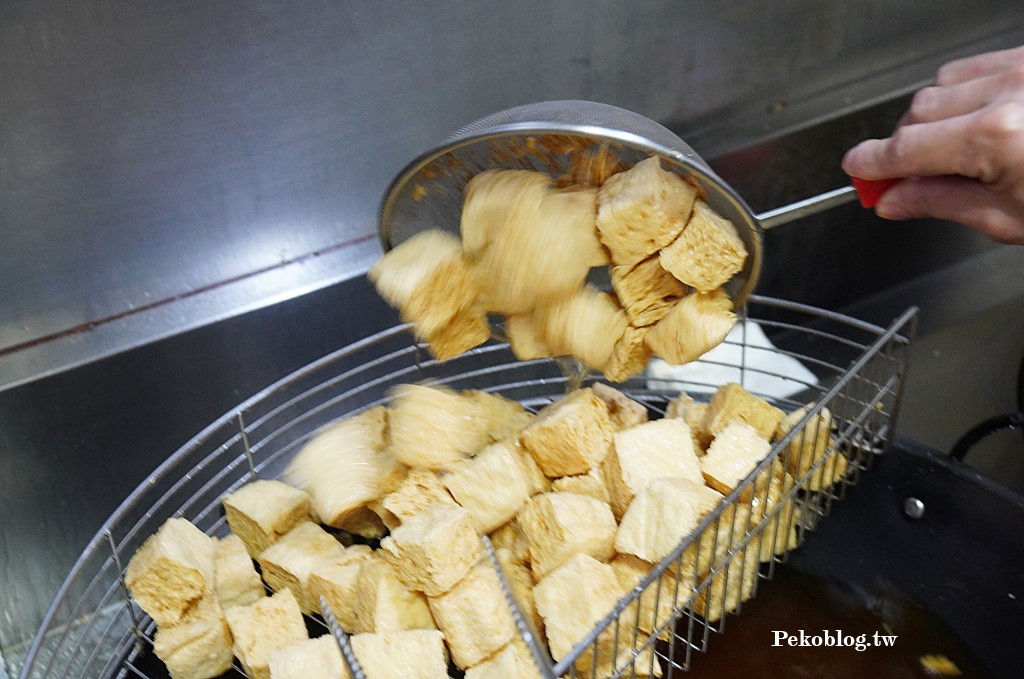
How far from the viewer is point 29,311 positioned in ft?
3.91

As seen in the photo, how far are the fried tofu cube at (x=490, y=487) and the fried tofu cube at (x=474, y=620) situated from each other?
9 centimetres

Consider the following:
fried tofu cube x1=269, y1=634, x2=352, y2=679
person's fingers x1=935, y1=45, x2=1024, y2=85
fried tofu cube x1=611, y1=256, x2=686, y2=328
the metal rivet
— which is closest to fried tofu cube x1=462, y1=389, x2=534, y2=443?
fried tofu cube x1=611, y1=256, x2=686, y2=328

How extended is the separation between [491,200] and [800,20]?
0.92 m

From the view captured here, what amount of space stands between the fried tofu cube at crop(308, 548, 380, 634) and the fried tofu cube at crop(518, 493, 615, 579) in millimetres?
184

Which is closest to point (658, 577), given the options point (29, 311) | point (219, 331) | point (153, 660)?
point (153, 660)

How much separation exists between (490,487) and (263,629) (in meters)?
0.27

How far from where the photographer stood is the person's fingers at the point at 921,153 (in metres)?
0.89

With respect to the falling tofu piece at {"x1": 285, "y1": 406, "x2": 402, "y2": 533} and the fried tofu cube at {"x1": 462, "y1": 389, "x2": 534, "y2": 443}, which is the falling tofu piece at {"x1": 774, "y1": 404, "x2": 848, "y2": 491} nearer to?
the fried tofu cube at {"x1": 462, "y1": 389, "x2": 534, "y2": 443}

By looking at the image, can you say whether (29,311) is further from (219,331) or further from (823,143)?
(823,143)

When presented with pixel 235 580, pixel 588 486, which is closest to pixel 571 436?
pixel 588 486

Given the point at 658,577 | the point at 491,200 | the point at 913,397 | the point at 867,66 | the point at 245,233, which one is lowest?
the point at 913,397

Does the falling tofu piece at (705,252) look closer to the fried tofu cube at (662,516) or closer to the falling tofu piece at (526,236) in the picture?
the falling tofu piece at (526,236)

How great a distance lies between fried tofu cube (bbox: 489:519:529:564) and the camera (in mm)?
1038

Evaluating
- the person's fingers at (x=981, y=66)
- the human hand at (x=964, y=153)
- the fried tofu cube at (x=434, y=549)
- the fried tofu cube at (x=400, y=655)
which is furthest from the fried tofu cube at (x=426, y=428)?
the person's fingers at (x=981, y=66)
